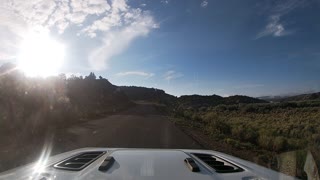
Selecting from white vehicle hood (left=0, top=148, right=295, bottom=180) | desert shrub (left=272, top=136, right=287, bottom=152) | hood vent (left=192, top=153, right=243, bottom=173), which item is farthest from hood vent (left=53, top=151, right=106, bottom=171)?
desert shrub (left=272, top=136, right=287, bottom=152)

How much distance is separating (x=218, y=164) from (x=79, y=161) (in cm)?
139

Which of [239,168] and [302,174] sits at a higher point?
[239,168]

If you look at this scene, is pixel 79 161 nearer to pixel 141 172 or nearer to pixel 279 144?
pixel 141 172

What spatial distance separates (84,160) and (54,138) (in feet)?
42.0

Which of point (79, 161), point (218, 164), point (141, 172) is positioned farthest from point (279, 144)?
point (141, 172)

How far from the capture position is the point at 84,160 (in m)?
3.61

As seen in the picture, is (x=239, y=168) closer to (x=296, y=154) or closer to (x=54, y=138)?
(x=296, y=154)

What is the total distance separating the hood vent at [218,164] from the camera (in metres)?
2.98

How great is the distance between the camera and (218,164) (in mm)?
3512

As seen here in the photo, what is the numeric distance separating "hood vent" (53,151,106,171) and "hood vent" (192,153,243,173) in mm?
1123

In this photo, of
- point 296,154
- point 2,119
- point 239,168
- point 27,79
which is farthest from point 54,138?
point 239,168

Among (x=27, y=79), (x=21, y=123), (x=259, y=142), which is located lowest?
(x=259, y=142)

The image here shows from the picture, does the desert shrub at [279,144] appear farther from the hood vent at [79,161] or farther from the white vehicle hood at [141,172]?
the white vehicle hood at [141,172]

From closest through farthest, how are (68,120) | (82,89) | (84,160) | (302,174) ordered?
(84,160) < (302,174) < (68,120) < (82,89)
